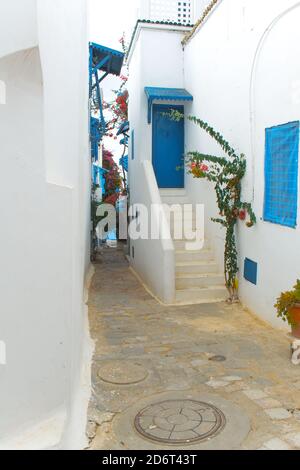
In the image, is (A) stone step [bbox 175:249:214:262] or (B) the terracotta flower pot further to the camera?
(A) stone step [bbox 175:249:214:262]

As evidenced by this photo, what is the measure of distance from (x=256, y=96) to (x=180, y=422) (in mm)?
4972

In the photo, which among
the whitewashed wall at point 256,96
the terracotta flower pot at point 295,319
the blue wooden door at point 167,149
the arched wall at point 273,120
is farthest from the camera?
the blue wooden door at point 167,149

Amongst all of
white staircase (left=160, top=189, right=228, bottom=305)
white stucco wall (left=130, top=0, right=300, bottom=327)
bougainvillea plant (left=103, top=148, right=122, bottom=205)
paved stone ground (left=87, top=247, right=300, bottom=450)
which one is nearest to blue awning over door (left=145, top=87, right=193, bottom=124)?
white stucco wall (left=130, top=0, right=300, bottom=327)

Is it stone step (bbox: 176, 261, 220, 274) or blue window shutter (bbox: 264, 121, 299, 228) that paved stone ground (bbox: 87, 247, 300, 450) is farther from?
blue window shutter (bbox: 264, 121, 299, 228)

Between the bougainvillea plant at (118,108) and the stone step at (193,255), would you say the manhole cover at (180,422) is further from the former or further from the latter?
the bougainvillea plant at (118,108)

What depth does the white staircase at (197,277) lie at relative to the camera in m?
7.59

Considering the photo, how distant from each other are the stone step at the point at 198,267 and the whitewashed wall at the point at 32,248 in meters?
5.12

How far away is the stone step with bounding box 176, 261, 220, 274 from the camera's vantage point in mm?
8188

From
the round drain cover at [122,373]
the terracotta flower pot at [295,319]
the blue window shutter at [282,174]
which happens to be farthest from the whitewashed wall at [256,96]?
the round drain cover at [122,373]

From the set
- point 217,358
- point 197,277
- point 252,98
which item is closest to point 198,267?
point 197,277

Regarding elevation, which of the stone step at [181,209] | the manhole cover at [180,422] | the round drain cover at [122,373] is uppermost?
the stone step at [181,209]

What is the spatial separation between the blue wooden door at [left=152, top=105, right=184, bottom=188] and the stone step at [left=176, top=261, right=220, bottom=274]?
10.5 ft

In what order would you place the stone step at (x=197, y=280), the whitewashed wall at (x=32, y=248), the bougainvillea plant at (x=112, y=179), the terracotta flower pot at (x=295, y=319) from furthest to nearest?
the bougainvillea plant at (x=112, y=179)
the stone step at (x=197, y=280)
the terracotta flower pot at (x=295, y=319)
the whitewashed wall at (x=32, y=248)
